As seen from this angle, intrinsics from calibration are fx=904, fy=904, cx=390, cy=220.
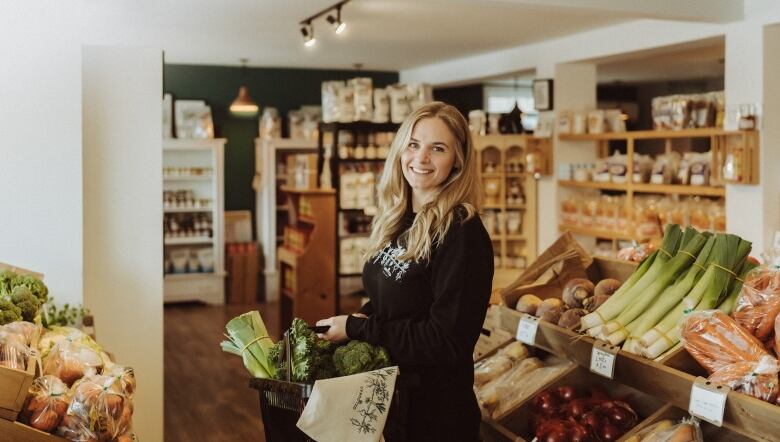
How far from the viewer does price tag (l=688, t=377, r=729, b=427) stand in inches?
90.8

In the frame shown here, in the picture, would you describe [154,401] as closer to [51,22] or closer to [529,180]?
→ [51,22]

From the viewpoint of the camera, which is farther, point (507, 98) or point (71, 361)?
point (507, 98)

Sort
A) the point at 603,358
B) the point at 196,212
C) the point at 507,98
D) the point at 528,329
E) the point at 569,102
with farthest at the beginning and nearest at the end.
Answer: the point at 507,98, the point at 196,212, the point at 569,102, the point at 528,329, the point at 603,358

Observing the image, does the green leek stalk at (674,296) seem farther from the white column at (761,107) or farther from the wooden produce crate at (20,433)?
the white column at (761,107)

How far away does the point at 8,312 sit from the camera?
3.02m

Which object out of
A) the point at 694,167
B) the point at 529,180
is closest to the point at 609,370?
the point at 694,167

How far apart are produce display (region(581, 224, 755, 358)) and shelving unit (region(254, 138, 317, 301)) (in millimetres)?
7604

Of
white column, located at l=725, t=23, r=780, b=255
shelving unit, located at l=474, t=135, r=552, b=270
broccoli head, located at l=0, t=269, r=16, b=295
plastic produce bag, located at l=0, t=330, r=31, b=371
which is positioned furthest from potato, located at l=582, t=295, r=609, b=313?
shelving unit, located at l=474, t=135, r=552, b=270

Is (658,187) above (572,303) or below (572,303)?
above

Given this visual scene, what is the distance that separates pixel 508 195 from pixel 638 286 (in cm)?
556

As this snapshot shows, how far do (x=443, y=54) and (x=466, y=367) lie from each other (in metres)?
7.65

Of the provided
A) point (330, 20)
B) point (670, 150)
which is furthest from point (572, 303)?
point (670, 150)

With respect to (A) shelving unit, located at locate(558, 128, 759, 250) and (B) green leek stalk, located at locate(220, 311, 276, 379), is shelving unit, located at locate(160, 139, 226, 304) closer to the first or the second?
(A) shelving unit, located at locate(558, 128, 759, 250)

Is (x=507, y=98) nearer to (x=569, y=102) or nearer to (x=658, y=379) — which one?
(x=569, y=102)
